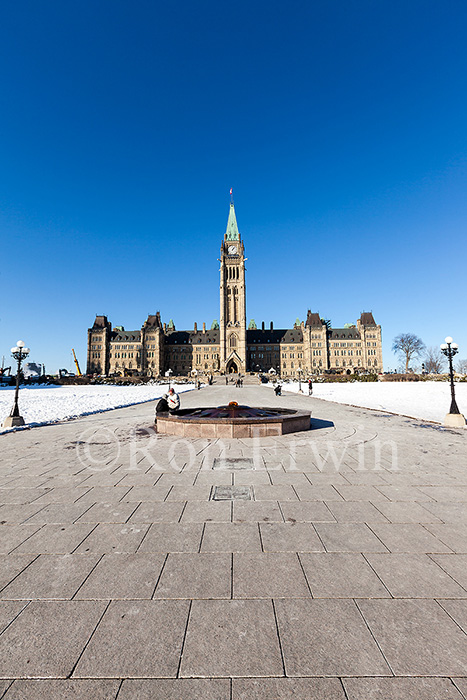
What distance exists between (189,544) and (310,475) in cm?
328

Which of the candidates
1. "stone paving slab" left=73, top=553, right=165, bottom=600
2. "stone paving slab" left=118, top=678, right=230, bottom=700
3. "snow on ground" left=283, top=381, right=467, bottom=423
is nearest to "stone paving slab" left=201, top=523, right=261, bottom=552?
"stone paving slab" left=73, top=553, right=165, bottom=600

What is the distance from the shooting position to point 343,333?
124 meters

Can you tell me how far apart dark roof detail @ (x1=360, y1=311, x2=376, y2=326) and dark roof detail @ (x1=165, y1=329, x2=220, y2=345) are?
54106 mm

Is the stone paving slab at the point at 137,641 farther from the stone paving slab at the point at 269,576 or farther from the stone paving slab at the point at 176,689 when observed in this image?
the stone paving slab at the point at 269,576

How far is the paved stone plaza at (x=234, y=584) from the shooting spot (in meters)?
2.15

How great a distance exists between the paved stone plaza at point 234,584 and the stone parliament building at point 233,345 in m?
107

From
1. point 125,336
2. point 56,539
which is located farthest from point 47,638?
point 125,336

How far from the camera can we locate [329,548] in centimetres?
377

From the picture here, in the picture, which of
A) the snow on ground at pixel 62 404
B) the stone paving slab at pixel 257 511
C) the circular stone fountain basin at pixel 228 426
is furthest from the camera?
the snow on ground at pixel 62 404

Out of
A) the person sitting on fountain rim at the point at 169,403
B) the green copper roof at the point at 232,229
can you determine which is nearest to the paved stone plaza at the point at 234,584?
the person sitting on fountain rim at the point at 169,403

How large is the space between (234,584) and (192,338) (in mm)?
124092

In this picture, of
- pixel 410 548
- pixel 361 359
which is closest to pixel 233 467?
pixel 410 548

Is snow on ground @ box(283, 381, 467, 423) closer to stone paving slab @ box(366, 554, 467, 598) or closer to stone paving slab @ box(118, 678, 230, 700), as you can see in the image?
stone paving slab @ box(366, 554, 467, 598)

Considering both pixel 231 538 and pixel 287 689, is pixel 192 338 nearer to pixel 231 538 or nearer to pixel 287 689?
pixel 231 538
